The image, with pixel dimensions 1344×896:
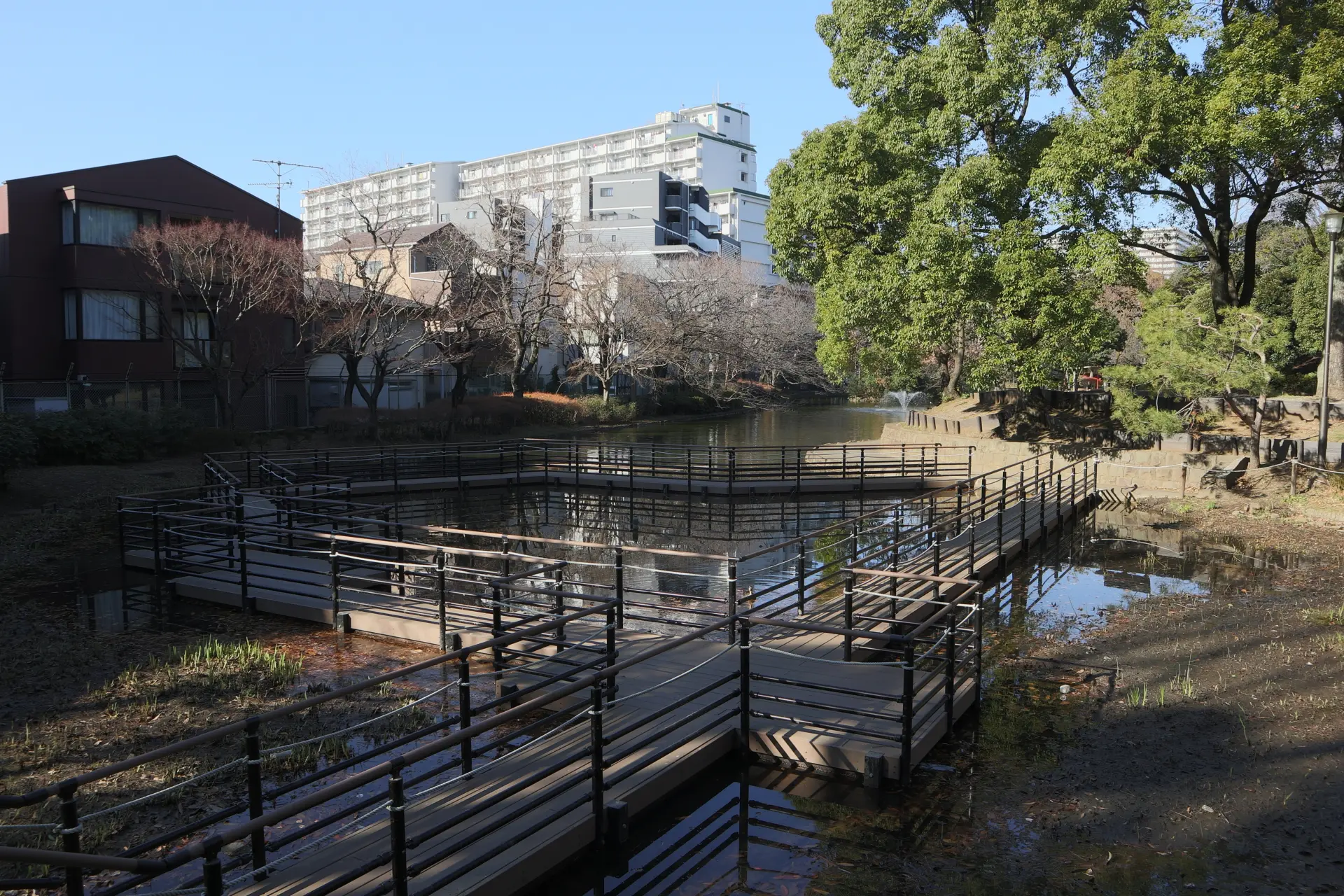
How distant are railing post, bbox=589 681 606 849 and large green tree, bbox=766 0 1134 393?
78.0ft

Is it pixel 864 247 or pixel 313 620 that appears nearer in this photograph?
pixel 313 620

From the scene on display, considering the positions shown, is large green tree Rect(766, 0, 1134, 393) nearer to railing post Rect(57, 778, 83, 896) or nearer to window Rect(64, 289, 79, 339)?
window Rect(64, 289, 79, 339)

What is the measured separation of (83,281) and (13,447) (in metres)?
12.3

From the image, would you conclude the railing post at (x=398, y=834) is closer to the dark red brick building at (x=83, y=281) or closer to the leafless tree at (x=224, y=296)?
the leafless tree at (x=224, y=296)

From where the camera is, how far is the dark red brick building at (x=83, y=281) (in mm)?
30594

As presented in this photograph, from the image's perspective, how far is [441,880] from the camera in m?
5.41

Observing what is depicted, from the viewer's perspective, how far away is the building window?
3145cm

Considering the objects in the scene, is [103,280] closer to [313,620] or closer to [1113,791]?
[313,620]

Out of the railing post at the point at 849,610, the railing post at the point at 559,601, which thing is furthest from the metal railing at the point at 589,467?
the railing post at the point at 559,601

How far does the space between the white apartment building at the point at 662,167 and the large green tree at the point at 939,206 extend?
216 ft

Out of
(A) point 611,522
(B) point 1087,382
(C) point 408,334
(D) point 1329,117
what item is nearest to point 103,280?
(C) point 408,334

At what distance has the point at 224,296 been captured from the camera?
3378cm

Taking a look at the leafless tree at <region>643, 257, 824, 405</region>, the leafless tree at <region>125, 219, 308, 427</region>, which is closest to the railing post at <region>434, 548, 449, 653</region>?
the leafless tree at <region>125, 219, 308, 427</region>

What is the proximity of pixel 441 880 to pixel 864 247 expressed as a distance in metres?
27.9
